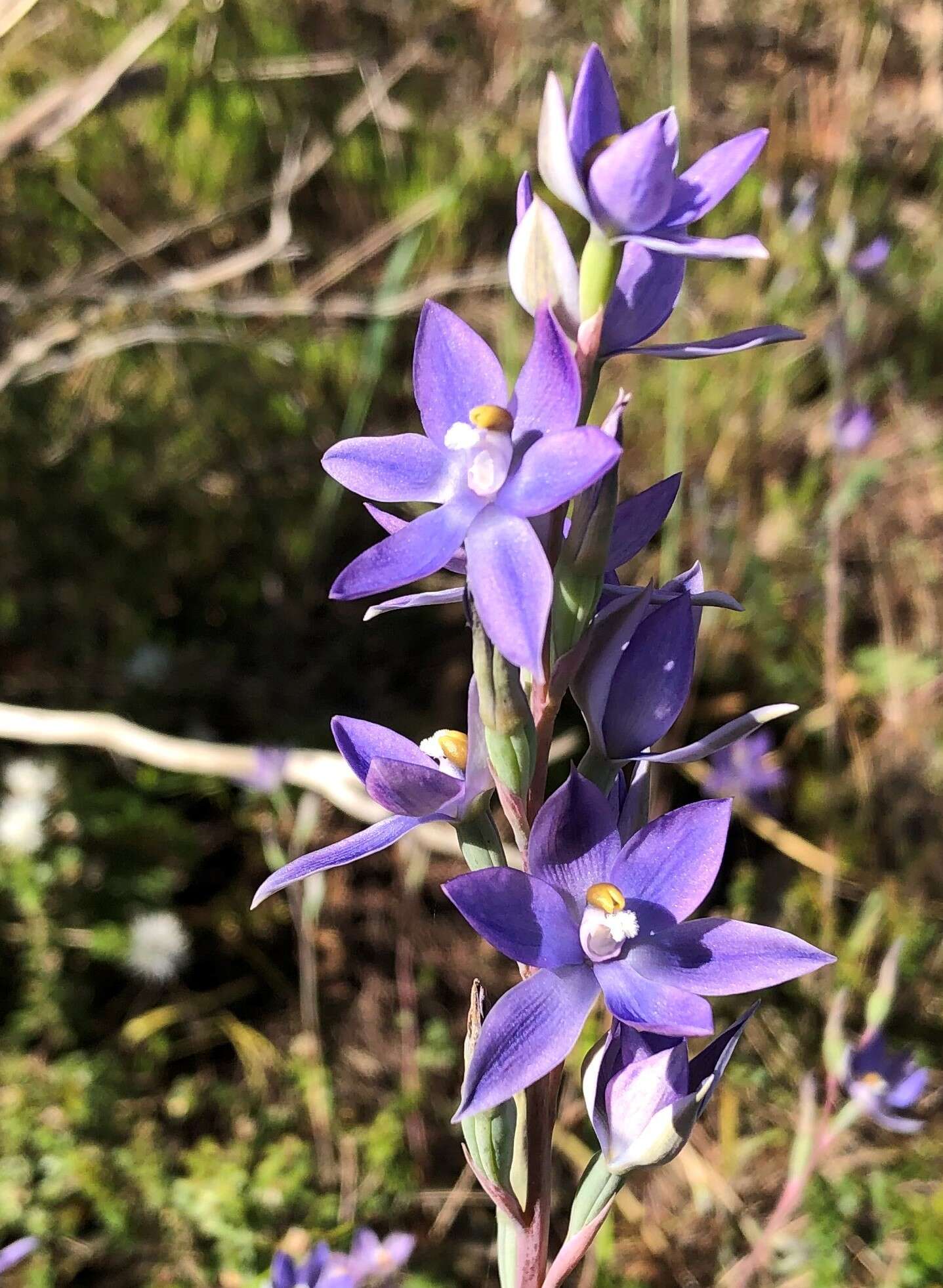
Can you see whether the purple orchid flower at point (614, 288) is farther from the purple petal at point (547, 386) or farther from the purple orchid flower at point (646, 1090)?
the purple orchid flower at point (646, 1090)

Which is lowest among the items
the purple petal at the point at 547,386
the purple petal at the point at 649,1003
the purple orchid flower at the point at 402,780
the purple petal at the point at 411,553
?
the purple petal at the point at 649,1003

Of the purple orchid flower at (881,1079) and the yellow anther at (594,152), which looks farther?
the purple orchid flower at (881,1079)

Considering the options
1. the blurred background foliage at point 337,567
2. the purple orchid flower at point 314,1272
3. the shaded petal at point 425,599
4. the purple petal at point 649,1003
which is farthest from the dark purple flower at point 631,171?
the blurred background foliage at point 337,567

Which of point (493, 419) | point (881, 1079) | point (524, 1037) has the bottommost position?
point (881, 1079)

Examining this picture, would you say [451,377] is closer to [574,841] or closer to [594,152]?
[594,152]

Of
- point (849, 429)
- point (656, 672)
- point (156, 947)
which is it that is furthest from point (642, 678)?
point (849, 429)

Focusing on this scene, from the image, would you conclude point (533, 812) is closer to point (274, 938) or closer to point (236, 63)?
point (274, 938)
